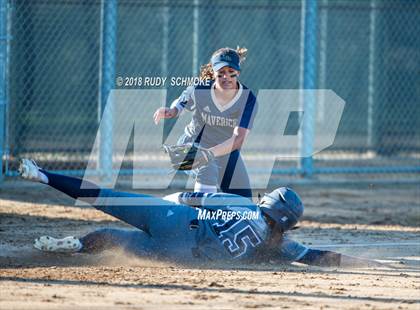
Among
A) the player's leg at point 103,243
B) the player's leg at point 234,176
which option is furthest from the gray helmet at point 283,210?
the player's leg at point 234,176

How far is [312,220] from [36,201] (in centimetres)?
317

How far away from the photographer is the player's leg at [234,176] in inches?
316

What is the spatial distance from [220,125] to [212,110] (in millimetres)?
158

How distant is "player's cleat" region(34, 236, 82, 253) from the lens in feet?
21.3

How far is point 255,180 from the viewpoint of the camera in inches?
466

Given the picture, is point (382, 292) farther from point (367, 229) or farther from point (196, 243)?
point (367, 229)

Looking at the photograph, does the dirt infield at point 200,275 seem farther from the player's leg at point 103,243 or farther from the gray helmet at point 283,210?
the gray helmet at point 283,210

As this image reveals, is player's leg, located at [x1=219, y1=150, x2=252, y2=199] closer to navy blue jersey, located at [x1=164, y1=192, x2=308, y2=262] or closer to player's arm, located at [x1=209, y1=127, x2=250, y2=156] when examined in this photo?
player's arm, located at [x1=209, y1=127, x2=250, y2=156]

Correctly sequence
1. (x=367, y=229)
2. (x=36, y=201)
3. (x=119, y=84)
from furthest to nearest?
(x=119, y=84) < (x=36, y=201) < (x=367, y=229)

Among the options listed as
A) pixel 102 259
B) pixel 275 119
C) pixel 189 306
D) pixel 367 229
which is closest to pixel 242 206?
pixel 102 259

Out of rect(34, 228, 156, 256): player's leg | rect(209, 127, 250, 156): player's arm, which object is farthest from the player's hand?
rect(34, 228, 156, 256): player's leg

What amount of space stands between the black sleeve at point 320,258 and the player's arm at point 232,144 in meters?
1.41

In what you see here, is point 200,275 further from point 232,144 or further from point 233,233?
point 232,144

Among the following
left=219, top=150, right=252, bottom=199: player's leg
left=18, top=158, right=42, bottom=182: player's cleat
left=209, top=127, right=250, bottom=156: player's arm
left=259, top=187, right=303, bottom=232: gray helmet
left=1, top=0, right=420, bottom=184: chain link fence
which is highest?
left=1, top=0, right=420, bottom=184: chain link fence
